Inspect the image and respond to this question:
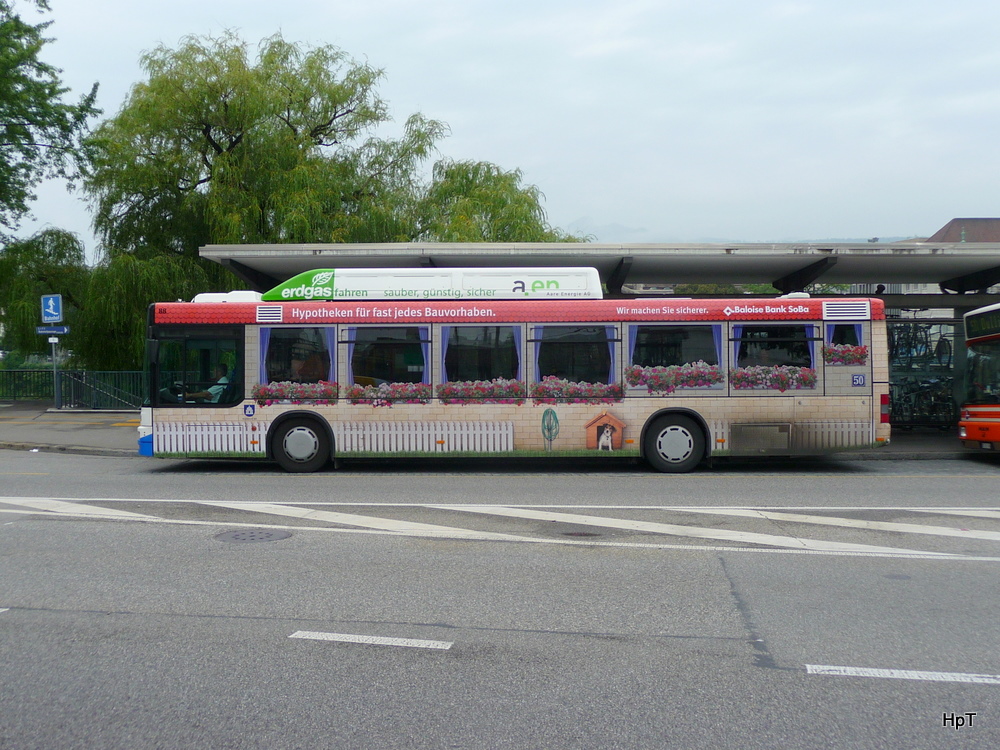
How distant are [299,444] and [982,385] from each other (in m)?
12.2

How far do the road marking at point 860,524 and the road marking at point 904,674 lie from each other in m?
4.15

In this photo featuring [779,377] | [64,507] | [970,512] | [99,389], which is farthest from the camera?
[99,389]

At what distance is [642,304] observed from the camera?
13961mm

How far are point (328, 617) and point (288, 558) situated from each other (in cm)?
192

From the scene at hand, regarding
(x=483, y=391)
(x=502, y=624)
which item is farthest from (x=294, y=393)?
(x=502, y=624)

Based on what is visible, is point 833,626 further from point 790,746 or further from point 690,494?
point 690,494

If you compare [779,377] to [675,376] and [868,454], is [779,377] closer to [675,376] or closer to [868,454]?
[675,376]

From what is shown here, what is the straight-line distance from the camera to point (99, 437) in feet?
65.2

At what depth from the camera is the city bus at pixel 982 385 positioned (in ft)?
48.8

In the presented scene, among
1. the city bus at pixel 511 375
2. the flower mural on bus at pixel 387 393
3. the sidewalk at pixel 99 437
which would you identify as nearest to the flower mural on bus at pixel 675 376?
the city bus at pixel 511 375

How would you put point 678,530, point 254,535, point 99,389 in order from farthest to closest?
point 99,389
point 678,530
point 254,535

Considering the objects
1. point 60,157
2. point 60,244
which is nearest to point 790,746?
point 60,244

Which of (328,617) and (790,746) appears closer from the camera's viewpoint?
(790,746)

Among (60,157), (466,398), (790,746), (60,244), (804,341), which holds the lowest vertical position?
(790,746)
